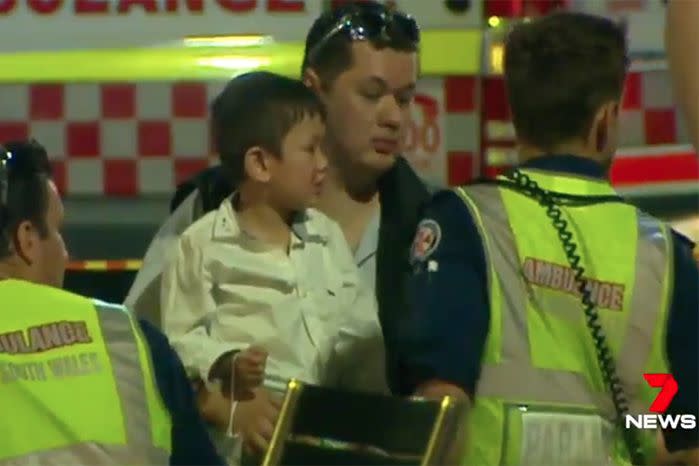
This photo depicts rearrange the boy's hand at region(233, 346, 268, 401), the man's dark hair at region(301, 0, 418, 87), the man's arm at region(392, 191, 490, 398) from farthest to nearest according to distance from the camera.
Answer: the man's dark hair at region(301, 0, 418, 87)
the boy's hand at region(233, 346, 268, 401)
the man's arm at region(392, 191, 490, 398)

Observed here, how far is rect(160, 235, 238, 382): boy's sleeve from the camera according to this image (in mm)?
3094

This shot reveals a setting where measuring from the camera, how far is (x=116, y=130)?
15.3 feet

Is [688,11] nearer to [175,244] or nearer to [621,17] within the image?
[175,244]

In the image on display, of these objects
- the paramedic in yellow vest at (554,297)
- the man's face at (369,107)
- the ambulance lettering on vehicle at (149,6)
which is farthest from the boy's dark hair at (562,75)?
the ambulance lettering on vehicle at (149,6)

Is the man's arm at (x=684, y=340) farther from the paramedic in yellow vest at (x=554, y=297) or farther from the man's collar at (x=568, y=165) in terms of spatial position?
the man's collar at (x=568, y=165)

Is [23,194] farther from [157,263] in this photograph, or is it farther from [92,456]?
[157,263]

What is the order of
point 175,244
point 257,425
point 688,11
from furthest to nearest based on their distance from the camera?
point 175,244, point 257,425, point 688,11

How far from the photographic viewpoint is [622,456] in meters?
2.76

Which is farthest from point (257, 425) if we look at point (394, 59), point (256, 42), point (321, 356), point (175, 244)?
point (256, 42)

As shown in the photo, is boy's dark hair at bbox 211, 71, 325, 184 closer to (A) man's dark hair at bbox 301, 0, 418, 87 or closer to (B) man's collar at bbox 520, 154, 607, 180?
(A) man's dark hair at bbox 301, 0, 418, 87

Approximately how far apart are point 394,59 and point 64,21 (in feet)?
4.37

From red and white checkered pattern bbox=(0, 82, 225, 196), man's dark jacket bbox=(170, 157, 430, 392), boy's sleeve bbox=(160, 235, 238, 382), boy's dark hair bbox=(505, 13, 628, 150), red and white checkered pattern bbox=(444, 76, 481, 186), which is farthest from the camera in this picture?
red and white checkered pattern bbox=(0, 82, 225, 196)

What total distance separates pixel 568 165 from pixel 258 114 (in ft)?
2.47

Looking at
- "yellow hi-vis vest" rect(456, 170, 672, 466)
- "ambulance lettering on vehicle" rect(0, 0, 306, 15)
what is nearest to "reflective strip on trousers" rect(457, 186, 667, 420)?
"yellow hi-vis vest" rect(456, 170, 672, 466)
